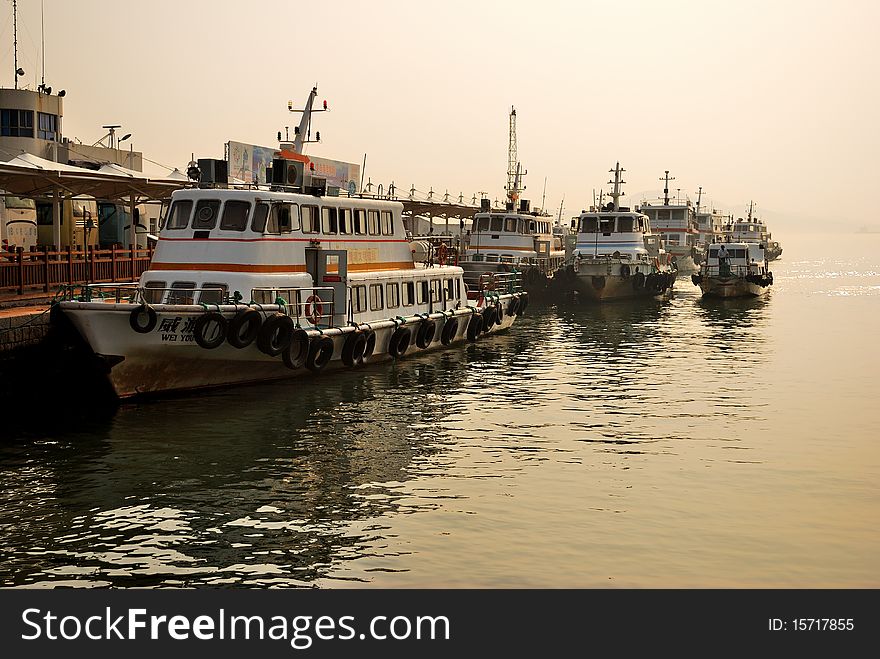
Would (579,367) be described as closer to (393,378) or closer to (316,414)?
(393,378)

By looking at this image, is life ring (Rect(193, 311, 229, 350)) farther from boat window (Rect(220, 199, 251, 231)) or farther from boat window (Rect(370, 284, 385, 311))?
boat window (Rect(370, 284, 385, 311))

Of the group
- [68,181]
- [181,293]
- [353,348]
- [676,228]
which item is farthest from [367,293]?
[676,228]

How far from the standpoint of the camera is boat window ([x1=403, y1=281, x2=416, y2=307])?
30.0 meters

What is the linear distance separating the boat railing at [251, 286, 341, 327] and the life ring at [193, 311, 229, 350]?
47.8 inches

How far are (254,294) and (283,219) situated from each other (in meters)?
2.25

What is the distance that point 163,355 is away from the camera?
22047 mm

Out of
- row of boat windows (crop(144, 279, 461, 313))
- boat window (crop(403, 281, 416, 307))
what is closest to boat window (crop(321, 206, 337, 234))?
row of boat windows (crop(144, 279, 461, 313))

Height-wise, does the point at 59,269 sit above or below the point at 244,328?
above

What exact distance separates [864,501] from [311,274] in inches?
579

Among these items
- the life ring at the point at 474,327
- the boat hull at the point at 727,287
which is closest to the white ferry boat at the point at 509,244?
the boat hull at the point at 727,287

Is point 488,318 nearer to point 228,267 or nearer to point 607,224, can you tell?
point 228,267

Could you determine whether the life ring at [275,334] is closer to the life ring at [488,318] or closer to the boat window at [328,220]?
the boat window at [328,220]

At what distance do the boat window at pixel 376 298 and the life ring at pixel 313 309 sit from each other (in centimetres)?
249
